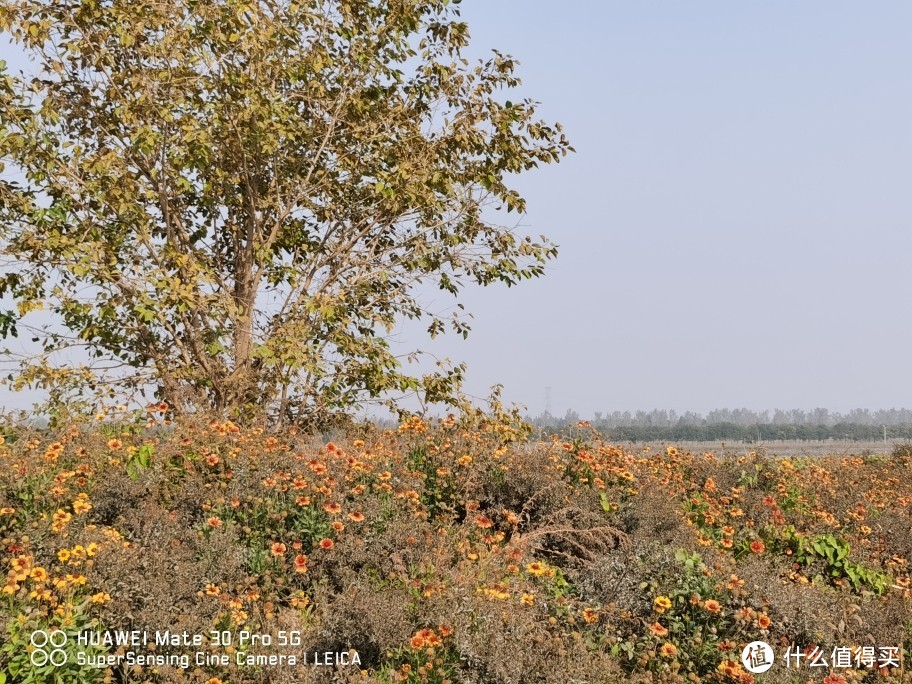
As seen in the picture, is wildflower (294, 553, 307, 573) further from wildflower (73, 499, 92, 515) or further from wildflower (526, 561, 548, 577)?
wildflower (73, 499, 92, 515)

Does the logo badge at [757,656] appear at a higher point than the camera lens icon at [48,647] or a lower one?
lower

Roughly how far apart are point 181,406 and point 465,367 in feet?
12.4

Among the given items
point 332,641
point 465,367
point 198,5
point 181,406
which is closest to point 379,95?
point 198,5

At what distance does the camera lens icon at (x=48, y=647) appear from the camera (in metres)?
4.23

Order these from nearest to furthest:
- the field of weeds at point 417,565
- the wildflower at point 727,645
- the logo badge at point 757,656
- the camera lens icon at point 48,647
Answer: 1. the camera lens icon at point 48,647
2. the field of weeds at point 417,565
3. the logo badge at point 757,656
4. the wildflower at point 727,645

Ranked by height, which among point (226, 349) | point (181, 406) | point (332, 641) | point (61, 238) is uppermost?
point (61, 238)

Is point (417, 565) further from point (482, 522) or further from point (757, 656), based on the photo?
point (757, 656)

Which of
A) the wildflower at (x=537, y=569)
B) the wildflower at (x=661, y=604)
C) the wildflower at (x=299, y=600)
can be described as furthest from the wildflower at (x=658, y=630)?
the wildflower at (x=299, y=600)

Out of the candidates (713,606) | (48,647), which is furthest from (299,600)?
(713,606)

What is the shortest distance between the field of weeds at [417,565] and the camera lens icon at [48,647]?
0.02 metres

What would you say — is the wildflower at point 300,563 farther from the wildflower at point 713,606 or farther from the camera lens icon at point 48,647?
the wildflower at point 713,606

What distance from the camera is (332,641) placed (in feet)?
16.2

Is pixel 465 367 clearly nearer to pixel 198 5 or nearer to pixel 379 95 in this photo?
pixel 379 95

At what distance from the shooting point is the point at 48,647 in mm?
4348
